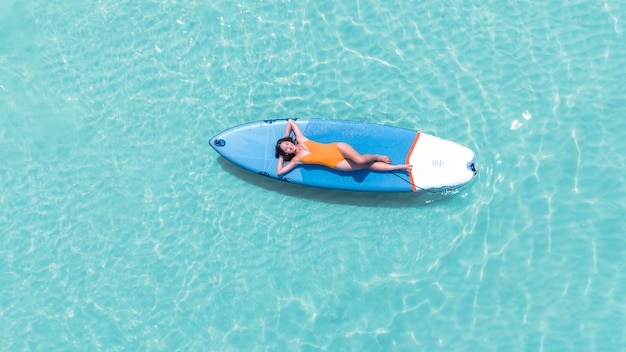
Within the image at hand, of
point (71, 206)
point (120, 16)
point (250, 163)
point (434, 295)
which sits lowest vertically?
point (434, 295)

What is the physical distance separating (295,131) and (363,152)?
3.65ft

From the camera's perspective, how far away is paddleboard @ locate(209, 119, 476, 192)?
9.02 m

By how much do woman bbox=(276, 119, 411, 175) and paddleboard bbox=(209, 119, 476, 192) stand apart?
128mm

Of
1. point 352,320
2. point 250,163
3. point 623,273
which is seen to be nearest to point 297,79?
point 250,163

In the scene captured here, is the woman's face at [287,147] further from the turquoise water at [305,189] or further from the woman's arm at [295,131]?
the turquoise water at [305,189]

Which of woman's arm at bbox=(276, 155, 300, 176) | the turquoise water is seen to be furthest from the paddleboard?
the turquoise water

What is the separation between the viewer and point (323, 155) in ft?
29.1

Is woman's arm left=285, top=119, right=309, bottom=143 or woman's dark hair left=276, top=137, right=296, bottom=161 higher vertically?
woman's arm left=285, top=119, right=309, bottom=143

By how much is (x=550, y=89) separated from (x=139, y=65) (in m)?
6.77

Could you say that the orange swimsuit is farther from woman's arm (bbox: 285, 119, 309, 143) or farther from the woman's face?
the woman's face

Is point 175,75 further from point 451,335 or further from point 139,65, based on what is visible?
point 451,335

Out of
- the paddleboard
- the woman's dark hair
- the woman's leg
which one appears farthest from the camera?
the paddleboard

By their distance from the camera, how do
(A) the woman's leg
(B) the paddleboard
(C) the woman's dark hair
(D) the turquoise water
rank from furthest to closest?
(D) the turquoise water < (B) the paddleboard < (C) the woman's dark hair < (A) the woman's leg

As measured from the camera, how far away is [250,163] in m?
9.19
